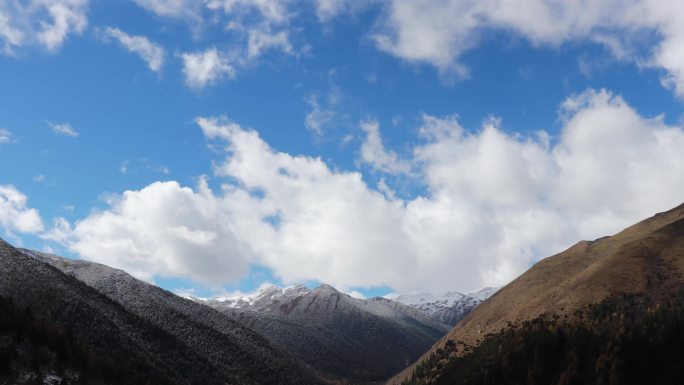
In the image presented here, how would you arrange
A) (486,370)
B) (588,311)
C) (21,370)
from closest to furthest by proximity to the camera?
1. (21,370)
2. (486,370)
3. (588,311)

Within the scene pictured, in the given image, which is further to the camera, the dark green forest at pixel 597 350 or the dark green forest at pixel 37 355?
the dark green forest at pixel 597 350

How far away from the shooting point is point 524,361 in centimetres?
16062

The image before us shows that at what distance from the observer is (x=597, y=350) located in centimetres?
14788

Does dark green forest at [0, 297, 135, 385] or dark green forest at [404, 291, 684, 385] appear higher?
dark green forest at [404, 291, 684, 385]

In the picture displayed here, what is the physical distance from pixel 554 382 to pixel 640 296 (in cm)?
7395

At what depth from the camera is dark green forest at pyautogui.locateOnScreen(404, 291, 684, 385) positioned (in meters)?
137

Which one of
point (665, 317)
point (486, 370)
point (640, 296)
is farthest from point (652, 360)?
point (640, 296)

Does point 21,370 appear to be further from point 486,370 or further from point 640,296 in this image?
point 640,296

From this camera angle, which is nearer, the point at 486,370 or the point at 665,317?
the point at 665,317

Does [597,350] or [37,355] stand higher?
[597,350]

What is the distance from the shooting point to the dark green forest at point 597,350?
449ft

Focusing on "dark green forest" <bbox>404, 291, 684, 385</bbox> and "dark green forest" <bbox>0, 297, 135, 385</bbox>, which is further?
"dark green forest" <bbox>404, 291, 684, 385</bbox>

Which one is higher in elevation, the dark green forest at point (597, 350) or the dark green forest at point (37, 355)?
the dark green forest at point (597, 350)

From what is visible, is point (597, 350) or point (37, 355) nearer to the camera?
point (37, 355)
